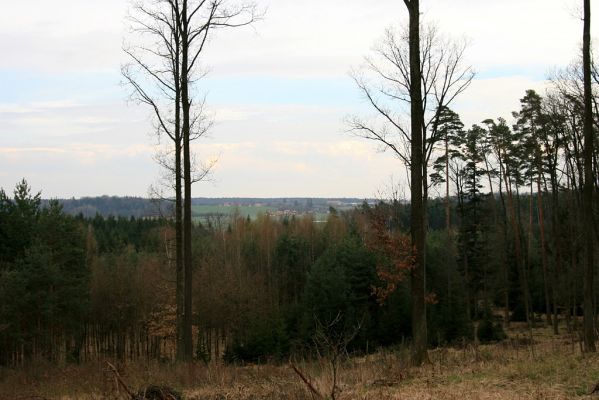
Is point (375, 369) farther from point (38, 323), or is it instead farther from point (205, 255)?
point (205, 255)

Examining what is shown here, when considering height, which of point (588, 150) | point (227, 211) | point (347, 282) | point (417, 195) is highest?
point (588, 150)

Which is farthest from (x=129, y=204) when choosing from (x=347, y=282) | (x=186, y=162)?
(x=186, y=162)

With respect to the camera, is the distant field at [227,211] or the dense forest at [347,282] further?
the distant field at [227,211]

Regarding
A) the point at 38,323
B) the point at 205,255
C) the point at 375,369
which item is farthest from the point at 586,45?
the point at 205,255

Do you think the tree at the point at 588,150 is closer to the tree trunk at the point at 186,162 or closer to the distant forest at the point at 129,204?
the tree trunk at the point at 186,162

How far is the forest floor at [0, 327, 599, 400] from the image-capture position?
25.8 ft

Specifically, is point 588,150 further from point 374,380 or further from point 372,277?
point 372,277

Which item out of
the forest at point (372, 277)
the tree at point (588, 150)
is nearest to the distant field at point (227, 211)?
the forest at point (372, 277)

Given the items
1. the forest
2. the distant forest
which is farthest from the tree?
the distant forest

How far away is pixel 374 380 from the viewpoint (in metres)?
9.41

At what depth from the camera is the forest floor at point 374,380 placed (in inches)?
309

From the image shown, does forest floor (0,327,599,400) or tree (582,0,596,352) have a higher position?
tree (582,0,596,352)

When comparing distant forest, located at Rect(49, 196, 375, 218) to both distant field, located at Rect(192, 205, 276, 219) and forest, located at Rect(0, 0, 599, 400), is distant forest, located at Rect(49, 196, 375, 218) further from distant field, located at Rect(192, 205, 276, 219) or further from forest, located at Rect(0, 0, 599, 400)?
forest, located at Rect(0, 0, 599, 400)

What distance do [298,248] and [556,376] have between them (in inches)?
1820
